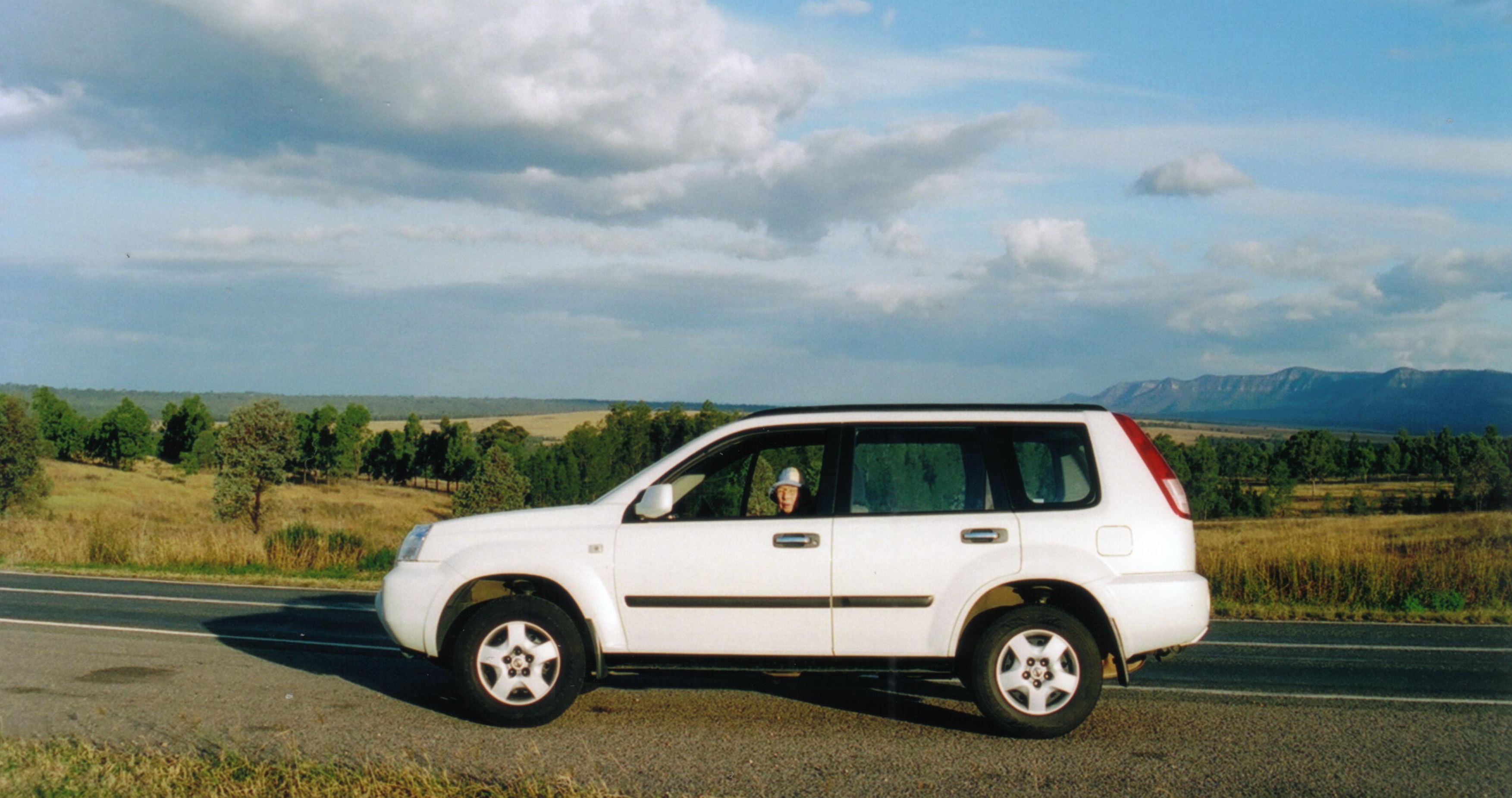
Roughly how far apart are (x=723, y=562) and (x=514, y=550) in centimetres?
123

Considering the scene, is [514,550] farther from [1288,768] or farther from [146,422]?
[146,422]

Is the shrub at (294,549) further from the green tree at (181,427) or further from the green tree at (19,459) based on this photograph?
the green tree at (181,427)

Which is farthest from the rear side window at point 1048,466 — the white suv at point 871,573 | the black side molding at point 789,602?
the black side molding at point 789,602

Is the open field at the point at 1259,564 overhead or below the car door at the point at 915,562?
below

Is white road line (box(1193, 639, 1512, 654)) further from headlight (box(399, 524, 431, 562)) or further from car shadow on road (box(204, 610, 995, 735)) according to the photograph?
headlight (box(399, 524, 431, 562))

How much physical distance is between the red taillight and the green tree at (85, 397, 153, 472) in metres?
108

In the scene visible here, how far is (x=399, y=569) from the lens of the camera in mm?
6637

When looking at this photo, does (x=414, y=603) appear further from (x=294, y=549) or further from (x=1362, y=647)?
(x=294, y=549)

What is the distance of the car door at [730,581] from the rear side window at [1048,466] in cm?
103

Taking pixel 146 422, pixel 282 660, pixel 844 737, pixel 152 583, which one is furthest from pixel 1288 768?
pixel 146 422

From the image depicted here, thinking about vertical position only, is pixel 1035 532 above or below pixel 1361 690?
above

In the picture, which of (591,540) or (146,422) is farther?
(146,422)

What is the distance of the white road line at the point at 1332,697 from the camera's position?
23.2 feet

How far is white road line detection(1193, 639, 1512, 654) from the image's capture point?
368 inches
